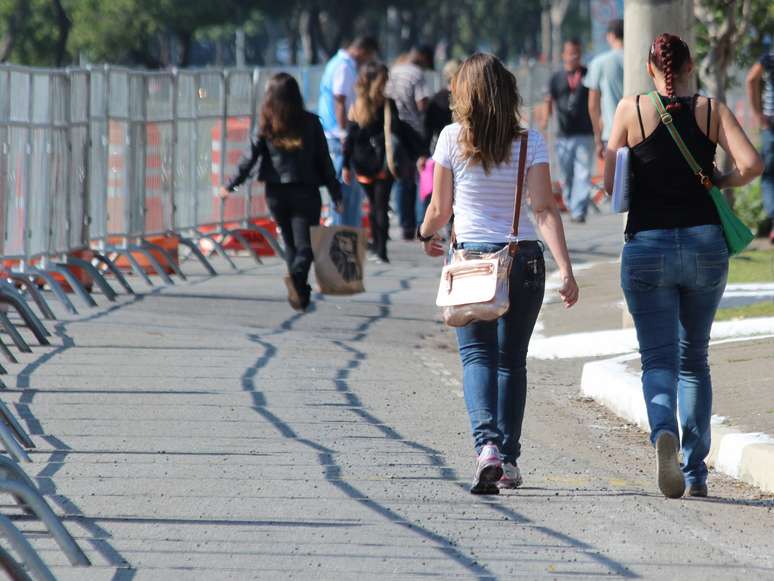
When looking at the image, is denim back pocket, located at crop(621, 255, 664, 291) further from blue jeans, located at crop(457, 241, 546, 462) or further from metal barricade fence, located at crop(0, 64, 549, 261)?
metal barricade fence, located at crop(0, 64, 549, 261)

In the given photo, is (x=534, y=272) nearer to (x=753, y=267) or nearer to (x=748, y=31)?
(x=753, y=267)

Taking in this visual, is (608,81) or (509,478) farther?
(608,81)

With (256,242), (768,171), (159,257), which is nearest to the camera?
(768,171)

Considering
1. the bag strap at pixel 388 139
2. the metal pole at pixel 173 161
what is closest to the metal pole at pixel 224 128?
the metal pole at pixel 173 161

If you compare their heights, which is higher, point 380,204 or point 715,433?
point 380,204

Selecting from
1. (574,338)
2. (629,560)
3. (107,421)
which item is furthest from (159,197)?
(629,560)

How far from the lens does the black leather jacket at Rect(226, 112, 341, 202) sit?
498 inches

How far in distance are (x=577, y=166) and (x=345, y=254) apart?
26.7 feet

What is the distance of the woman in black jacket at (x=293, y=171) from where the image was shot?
12566 millimetres

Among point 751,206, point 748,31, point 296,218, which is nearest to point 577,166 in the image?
point 751,206

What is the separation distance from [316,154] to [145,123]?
8.31 ft

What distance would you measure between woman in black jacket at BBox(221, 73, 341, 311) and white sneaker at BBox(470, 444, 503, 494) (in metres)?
5.97

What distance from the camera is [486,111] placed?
6.86m

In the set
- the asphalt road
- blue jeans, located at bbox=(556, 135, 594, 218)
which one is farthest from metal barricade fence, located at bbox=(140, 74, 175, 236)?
blue jeans, located at bbox=(556, 135, 594, 218)
